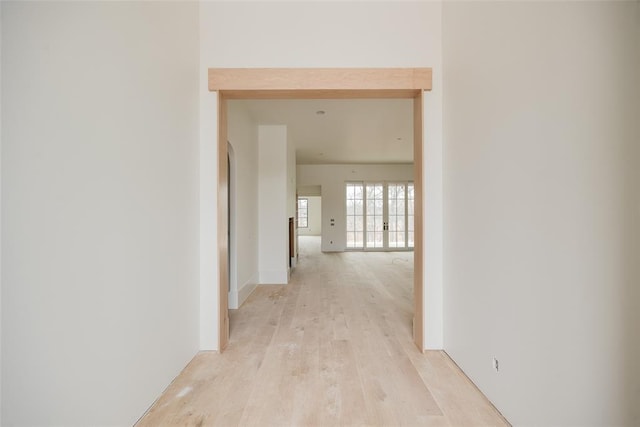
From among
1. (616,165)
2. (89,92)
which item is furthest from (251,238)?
(616,165)

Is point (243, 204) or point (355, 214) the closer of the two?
point (243, 204)

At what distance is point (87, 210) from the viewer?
1.35 m

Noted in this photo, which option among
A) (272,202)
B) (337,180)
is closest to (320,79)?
(272,202)

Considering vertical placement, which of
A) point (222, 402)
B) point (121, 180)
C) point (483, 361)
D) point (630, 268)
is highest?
point (121, 180)

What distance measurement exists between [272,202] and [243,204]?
99cm

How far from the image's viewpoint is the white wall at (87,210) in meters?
1.12

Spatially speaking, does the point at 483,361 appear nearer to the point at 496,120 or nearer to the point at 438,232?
the point at 438,232

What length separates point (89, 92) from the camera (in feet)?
4.50

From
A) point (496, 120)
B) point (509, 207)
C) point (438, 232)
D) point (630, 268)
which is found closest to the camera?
point (630, 268)

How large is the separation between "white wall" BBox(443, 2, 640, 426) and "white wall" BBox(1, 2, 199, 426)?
207 cm

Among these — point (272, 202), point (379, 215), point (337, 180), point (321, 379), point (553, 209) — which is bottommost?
point (321, 379)

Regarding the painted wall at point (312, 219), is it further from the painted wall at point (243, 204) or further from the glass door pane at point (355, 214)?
the painted wall at point (243, 204)

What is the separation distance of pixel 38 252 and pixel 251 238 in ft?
12.0

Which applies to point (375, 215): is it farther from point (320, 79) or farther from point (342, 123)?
point (320, 79)
